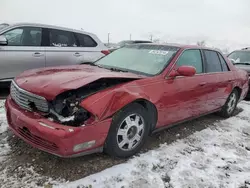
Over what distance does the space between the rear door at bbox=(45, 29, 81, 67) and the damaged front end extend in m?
3.50

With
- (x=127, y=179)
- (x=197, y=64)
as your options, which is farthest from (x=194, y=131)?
(x=127, y=179)

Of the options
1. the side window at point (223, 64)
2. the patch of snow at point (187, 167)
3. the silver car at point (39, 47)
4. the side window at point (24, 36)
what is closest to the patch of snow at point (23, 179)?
the patch of snow at point (187, 167)

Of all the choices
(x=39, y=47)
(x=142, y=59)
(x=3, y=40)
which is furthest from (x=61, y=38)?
(x=142, y=59)

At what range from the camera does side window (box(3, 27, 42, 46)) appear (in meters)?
5.61

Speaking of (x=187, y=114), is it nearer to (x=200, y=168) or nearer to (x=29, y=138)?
(x=200, y=168)

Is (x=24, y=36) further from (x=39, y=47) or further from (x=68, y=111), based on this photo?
(x=68, y=111)

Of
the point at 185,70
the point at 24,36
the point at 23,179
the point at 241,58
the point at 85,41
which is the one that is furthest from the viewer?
the point at 241,58

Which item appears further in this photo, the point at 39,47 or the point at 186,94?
the point at 39,47

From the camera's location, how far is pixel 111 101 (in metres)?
2.82

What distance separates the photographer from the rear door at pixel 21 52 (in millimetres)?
5477

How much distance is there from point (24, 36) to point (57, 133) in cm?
400

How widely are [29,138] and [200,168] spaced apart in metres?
2.04

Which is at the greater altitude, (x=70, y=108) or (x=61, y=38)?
(x=61, y=38)

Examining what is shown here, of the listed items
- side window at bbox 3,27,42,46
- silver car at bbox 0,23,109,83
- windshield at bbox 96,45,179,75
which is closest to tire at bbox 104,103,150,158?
windshield at bbox 96,45,179,75
